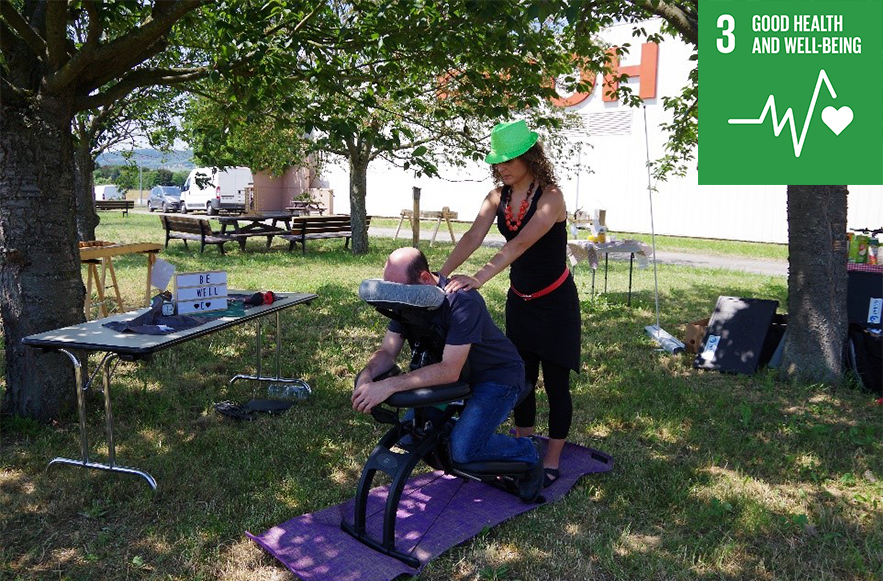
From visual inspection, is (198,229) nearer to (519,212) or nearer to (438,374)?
(519,212)

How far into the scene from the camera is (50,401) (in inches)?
174

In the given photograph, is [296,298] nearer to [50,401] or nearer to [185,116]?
[50,401]

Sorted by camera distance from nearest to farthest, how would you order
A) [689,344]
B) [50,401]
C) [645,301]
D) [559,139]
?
1. [50,401]
2. [689,344]
3. [645,301]
4. [559,139]

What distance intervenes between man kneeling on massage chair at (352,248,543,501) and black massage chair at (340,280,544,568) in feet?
0.13

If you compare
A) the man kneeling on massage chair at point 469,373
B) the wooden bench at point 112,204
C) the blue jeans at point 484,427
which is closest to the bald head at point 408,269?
the man kneeling on massage chair at point 469,373

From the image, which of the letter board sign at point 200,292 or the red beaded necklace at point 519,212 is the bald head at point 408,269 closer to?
the red beaded necklace at point 519,212

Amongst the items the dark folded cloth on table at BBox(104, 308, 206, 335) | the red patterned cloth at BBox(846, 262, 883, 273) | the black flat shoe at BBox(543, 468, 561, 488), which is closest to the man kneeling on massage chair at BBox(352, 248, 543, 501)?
the black flat shoe at BBox(543, 468, 561, 488)

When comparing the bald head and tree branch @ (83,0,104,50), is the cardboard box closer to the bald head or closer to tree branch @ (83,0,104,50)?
the bald head

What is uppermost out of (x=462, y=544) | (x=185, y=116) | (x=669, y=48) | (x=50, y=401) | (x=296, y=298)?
(x=669, y=48)

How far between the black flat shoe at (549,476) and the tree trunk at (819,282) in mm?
2907

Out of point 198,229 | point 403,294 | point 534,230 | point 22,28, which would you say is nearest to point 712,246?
point 198,229

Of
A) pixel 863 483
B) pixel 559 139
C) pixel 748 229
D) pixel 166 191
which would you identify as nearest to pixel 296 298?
pixel 863 483

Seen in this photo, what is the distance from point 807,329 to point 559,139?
34.0 feet

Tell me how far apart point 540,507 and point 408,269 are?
145cm
